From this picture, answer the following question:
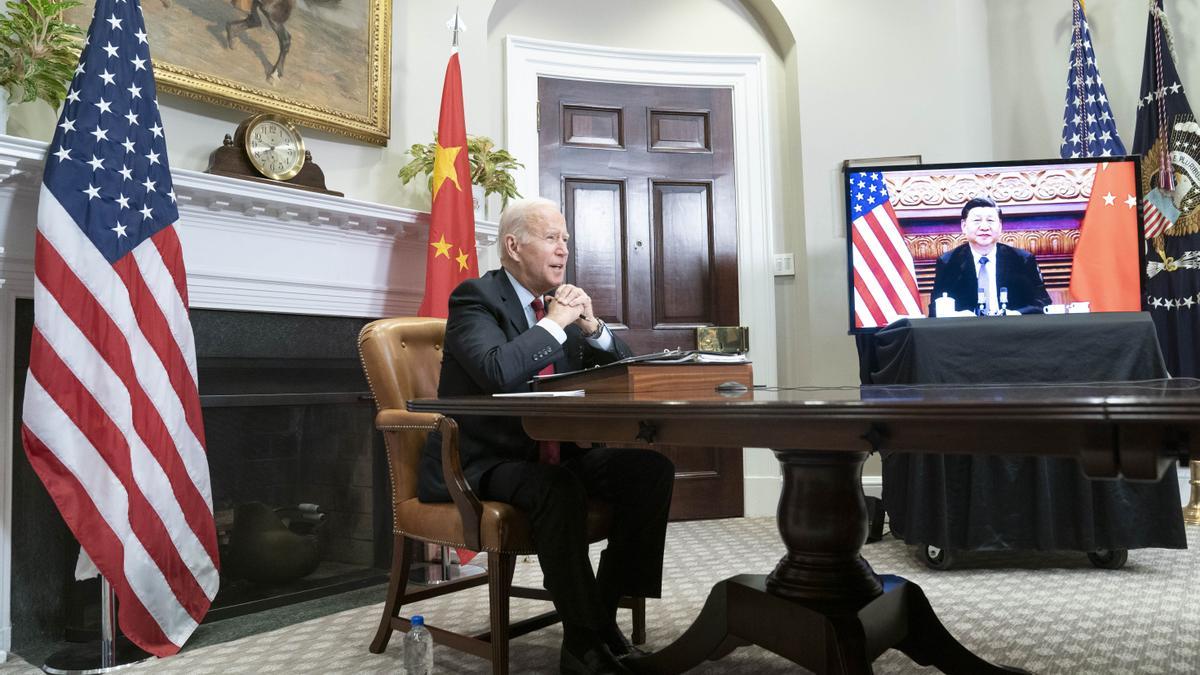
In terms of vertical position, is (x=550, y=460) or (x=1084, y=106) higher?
(x=1084, y=106)

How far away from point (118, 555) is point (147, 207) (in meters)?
0.96

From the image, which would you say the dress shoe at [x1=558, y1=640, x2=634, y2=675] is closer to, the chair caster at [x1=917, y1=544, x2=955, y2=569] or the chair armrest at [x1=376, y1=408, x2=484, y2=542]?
the chair armrest at [x1=376, y1=408, x2=484, y2=542]

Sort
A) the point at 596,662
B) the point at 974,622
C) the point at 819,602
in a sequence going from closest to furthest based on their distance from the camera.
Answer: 1. the point at 819,602
2. the point at 596,662
3. the point at 974,622

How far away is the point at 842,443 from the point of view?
1.26 metres

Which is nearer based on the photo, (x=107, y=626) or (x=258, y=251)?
(x=107, y=626)

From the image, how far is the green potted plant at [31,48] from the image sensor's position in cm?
237

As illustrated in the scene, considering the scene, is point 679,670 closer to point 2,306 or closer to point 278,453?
point 278,453

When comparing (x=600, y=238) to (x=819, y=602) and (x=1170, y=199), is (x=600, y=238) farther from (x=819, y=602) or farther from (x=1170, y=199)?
(x=819, y=602)

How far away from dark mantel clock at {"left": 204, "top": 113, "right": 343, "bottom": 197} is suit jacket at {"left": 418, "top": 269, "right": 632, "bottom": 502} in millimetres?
1239

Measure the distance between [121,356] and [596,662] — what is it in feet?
5.02

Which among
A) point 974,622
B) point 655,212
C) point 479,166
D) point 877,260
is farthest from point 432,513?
point 655,212

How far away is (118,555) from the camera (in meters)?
2.31

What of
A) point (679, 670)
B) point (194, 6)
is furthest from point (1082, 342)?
point (194, 6)

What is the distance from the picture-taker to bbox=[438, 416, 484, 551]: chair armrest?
→ 1940mm
